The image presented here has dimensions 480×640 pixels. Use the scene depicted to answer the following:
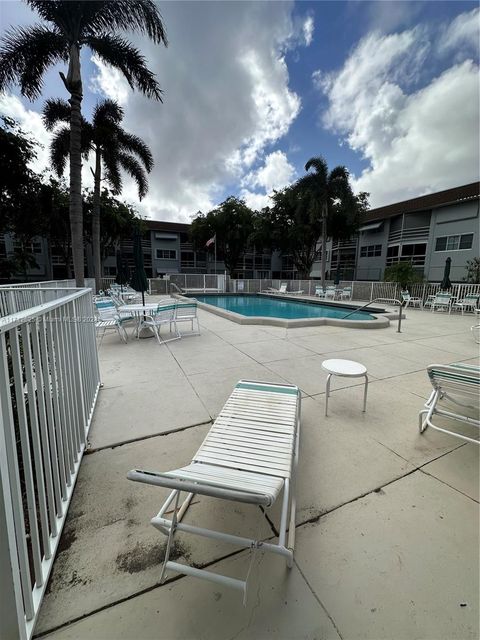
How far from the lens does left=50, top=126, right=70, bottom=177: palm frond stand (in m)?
12.9

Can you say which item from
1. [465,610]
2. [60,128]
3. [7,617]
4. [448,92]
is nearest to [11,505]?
[7,617]

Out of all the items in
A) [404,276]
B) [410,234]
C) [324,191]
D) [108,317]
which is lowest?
[108,317]

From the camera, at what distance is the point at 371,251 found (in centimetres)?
3081

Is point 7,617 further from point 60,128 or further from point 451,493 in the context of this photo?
point 60,128

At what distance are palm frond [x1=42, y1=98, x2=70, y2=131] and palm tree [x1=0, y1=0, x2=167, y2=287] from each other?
3.50 metres

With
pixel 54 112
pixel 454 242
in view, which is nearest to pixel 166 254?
pixel 54 112

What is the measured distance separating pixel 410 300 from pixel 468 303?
2.80 meters

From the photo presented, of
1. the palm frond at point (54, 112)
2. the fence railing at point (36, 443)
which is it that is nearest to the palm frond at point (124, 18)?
the palm frond at point (54, 112)

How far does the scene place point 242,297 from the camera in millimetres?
21250

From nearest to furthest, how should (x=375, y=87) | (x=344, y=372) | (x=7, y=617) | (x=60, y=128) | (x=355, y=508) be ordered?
1. (x=7, y=617)
2. (x=355, y=508)
3. (x=344, y=372)
4. (x=375, y=87)
5. (x=60, y=128)

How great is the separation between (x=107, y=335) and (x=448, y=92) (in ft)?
42.4

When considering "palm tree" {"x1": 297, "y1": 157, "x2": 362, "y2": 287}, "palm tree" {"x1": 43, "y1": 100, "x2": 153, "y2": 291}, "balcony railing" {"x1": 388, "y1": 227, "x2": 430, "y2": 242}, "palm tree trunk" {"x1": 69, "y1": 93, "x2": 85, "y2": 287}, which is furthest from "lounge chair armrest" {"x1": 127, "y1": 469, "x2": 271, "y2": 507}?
"balcony railing" {"x1": 388, "y1": 227, "x2": 430, "y2": 242}

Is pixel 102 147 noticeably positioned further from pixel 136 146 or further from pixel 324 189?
pixel 324 189

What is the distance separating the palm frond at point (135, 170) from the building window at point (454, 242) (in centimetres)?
2468
